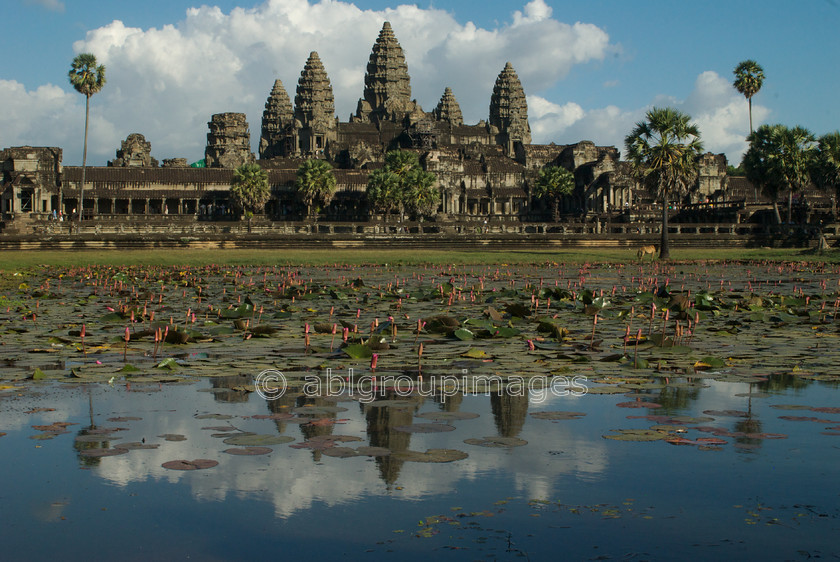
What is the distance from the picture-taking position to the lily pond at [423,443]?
4.74 metres

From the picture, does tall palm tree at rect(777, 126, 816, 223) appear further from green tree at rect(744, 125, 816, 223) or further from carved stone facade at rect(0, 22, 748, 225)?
carved stone facade at rect(0, 22, 748, 225)

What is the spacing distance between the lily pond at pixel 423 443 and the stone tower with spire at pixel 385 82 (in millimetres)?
123162

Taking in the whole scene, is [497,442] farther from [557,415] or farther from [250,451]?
[250,451]

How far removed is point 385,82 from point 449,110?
10.1 meters

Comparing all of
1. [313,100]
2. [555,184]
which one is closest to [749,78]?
[555,184]

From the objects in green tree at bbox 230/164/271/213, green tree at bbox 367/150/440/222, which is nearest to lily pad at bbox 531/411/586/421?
green tree at bbox 367/150/440/222

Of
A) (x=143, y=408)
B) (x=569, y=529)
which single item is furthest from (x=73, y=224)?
(x=569, y=529)

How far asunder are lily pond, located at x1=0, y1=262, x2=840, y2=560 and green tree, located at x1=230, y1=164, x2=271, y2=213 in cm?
7566

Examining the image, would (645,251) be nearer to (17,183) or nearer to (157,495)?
(157,495)

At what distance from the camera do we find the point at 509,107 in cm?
13438

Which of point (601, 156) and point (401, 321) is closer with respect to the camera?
point (401, 321)

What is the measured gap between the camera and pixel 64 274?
2883 centimetres

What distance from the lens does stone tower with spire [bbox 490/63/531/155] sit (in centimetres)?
13312

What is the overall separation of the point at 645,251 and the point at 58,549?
135ft
